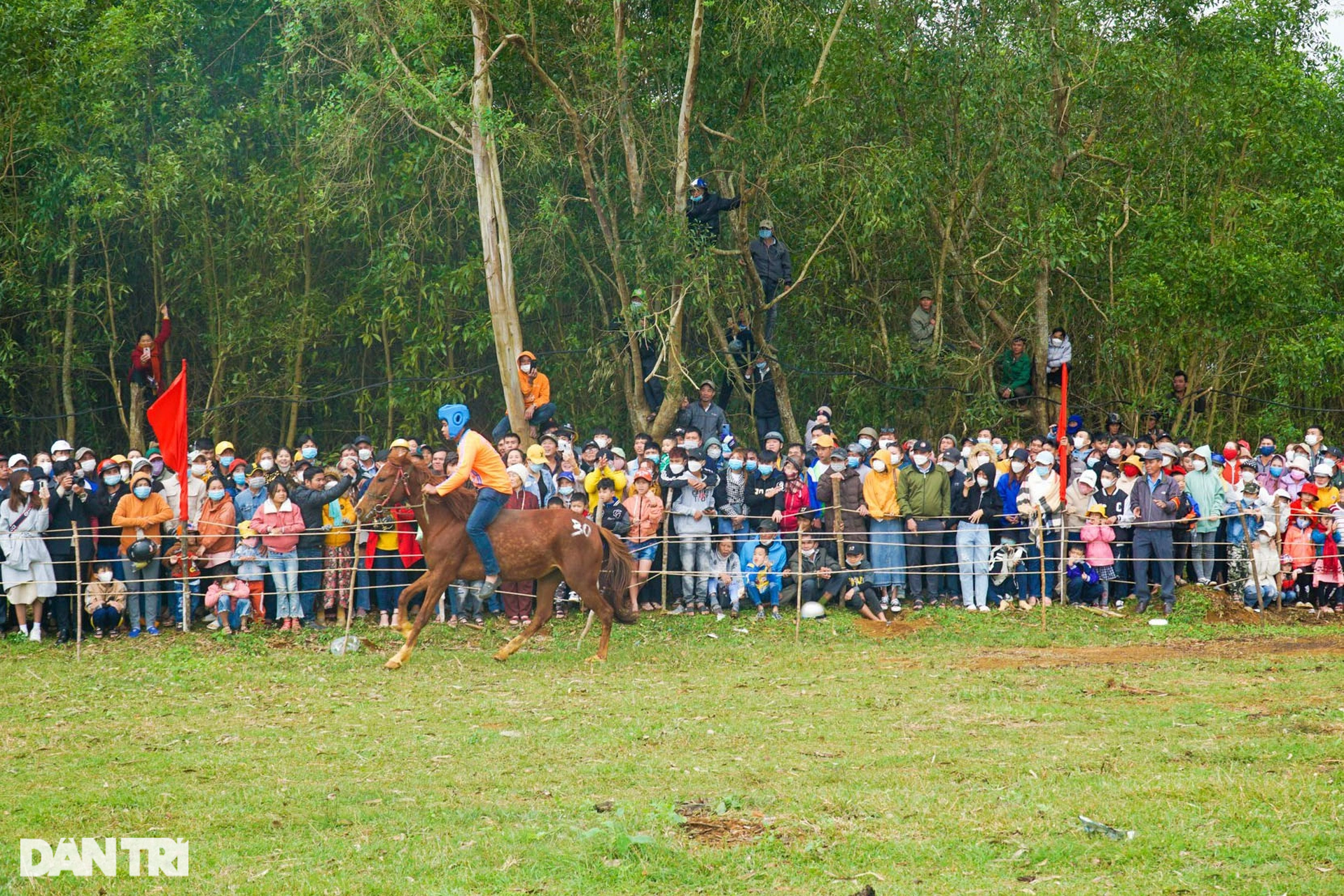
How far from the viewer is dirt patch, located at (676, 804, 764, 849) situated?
7957mm

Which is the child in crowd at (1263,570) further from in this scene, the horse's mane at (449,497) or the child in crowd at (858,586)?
the horse's mane at (449,497)

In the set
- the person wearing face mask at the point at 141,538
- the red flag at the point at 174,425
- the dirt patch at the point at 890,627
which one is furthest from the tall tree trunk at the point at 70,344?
the dirt patch at the point at 890,627

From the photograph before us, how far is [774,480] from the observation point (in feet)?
58.4

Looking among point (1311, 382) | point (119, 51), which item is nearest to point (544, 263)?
point (119, 51)

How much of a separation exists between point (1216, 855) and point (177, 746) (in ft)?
24.1

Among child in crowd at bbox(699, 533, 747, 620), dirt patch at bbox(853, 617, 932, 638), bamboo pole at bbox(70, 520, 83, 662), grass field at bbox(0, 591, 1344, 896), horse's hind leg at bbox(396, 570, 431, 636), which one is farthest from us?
child in crowd at bbox(699, 533, 747, 620)

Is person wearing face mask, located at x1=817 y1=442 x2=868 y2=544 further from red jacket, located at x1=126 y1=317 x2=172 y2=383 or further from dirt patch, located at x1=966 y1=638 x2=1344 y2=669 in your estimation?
red jacket, located at x1=126 y1=317 x2=172 y2=383

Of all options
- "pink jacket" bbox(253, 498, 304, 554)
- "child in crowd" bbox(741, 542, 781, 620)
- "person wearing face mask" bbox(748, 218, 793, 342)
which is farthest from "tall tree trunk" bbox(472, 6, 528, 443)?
"person wearing face mask" bbox(748, 218, 793, 342)

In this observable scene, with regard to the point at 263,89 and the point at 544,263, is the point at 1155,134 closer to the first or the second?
the point at 544,263

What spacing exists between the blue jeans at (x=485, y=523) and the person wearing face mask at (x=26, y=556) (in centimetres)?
518

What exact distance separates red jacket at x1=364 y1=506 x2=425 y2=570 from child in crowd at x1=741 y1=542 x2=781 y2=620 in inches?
143

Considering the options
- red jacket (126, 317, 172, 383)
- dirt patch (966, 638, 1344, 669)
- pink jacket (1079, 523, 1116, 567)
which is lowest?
dirt patch (966, 638, 1344, 669)

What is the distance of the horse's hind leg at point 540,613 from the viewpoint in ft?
47.7

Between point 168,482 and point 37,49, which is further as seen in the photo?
point 37,49
